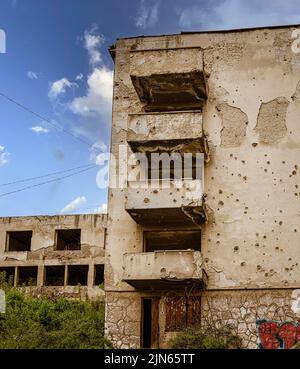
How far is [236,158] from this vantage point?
66.4ft

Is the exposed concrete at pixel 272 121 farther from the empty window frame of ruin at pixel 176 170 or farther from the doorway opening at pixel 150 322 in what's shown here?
the doorway opening at pixel 150 322

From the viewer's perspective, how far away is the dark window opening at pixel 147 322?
19.5m

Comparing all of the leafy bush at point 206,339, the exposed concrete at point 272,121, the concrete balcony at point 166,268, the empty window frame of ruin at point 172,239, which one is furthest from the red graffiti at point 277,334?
the exposed concrete at point 272,121

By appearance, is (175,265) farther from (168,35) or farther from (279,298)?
(168,35)

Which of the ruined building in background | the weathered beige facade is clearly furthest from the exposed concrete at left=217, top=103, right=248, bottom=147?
the weathered beige facade

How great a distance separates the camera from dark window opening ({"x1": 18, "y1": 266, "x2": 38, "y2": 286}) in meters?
34.7

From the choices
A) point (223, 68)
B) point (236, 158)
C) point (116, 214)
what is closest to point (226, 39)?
point (223, 68)

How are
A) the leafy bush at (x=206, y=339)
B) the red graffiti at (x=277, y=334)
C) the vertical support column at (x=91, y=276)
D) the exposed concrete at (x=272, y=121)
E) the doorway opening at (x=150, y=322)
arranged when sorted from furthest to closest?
the vertical support column at (x=91, y=276) → the exposed concrete at (x=272, y=121) → the doorway opening at (x=150, y=322) → the red graffiti at (x=277, y=334) → the leafy bush at (x=206, y=339)

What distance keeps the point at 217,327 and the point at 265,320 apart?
4.72 feet

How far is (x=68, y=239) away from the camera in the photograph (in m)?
36.9

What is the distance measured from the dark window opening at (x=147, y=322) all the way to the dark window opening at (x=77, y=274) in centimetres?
1477

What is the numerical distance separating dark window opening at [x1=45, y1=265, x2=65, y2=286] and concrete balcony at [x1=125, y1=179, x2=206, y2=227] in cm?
1609

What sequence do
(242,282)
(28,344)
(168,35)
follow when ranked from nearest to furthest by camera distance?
(28,344) → (242,282) → (168,35)

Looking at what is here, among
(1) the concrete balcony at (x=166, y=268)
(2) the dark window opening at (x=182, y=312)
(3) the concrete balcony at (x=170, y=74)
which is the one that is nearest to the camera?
(1) the concrete balcony at (x=166, y=268)
